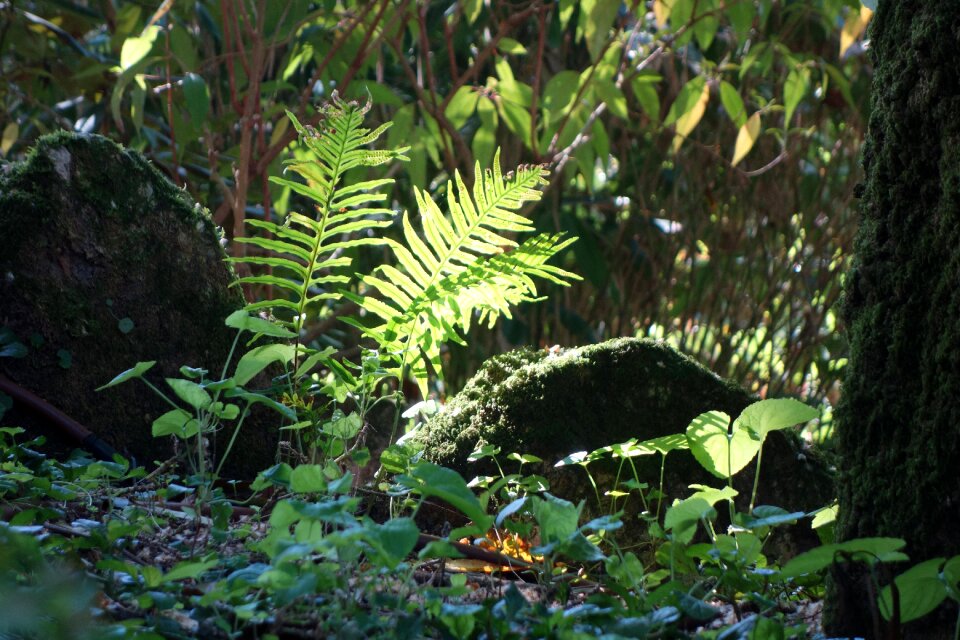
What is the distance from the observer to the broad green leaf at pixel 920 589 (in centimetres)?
111

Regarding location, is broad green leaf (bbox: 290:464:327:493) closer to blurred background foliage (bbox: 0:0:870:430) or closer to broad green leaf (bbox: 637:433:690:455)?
broad green leaf (bbox: 637:433:690:455)

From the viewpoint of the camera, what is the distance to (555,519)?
1.27 metres

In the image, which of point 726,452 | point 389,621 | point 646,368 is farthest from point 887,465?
point 646,368

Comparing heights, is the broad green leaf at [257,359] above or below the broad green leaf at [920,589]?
above

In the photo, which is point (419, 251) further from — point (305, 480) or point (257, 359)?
point (305, 480)

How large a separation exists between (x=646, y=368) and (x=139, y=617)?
4.11 ft

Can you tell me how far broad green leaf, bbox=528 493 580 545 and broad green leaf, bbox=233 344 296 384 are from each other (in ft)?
1.78

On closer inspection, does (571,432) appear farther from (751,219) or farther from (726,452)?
(751,219)

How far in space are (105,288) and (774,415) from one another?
146 centimetres

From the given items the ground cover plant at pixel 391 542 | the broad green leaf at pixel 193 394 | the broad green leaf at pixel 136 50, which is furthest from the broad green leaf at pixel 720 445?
the broad green leaf at pixel 136 50

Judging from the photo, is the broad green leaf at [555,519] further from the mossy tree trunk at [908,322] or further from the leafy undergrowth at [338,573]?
the mossy tree trunk at [908,322]

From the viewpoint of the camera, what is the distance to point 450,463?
6.45 feet

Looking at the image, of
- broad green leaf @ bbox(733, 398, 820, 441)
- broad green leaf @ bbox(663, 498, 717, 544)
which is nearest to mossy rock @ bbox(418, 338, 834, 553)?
broad green leaf @ bbox(733, 398, 820, 441)

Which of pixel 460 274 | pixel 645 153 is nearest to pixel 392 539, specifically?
pixel 460 274
